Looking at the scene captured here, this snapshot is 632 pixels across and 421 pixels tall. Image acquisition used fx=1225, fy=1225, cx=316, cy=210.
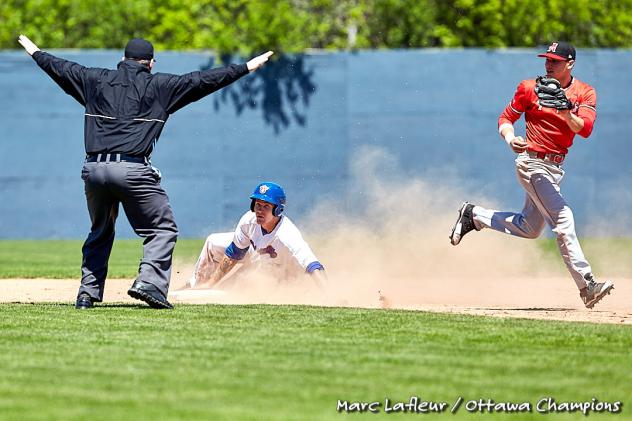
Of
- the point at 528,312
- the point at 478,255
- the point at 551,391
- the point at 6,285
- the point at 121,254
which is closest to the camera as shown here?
the point at 551,391

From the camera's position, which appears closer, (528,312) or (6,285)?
(528,312)

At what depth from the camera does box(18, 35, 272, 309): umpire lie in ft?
31.1

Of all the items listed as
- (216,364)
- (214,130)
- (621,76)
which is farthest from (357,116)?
(216,364)

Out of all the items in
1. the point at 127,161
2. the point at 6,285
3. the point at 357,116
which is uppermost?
the point at 357,116

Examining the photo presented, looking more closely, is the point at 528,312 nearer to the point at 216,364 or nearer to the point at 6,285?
the point at 216,364

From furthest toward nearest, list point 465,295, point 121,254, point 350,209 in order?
point 350,209 < point 121,254 < point 465,295

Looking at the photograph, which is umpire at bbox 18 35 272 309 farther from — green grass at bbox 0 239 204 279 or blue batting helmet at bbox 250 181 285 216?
green grass at bbox 0 239 204 279

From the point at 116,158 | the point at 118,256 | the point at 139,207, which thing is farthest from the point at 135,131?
the point at 118,256

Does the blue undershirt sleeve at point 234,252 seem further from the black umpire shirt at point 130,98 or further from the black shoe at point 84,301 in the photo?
the black umpire shirt at point 130,98

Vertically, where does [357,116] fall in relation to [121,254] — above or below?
above

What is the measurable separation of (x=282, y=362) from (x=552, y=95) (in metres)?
3.80

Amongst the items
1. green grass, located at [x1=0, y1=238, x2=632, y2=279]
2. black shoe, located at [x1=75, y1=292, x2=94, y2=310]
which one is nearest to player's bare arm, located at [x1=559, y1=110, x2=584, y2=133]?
black shoe, located at [x1=75, y1=292, x2=94, y2=310]

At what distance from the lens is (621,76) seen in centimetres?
2147

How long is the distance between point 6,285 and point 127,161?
14.4ft
